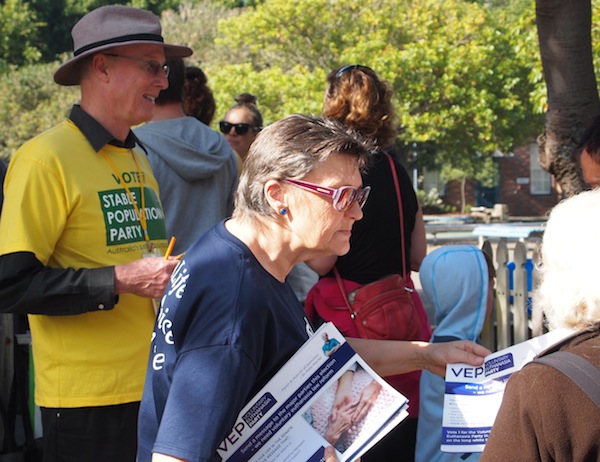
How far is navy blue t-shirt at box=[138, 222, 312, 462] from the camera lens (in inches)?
69.4

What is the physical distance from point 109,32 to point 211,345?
5.12ft

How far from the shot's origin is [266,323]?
1897mm

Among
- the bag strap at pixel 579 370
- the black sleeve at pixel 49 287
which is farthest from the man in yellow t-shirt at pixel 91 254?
the bag strap at pixel 579 370

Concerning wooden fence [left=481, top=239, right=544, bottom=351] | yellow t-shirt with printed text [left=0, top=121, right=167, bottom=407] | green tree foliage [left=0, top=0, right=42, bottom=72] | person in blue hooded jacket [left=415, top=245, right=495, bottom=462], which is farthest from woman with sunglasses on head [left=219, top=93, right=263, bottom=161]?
green tree foliage [left=0, top=0, right=42, bottom=72]

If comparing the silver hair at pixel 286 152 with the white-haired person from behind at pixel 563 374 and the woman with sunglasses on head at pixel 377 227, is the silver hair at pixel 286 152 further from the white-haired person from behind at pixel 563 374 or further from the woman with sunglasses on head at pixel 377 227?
the woman with sunglasses on head at pixel 377 227

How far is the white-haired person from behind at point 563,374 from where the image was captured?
1649 millimetres

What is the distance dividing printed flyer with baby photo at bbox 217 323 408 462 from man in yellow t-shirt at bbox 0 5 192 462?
869mm

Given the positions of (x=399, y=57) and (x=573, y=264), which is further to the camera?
(x=399, y=57)

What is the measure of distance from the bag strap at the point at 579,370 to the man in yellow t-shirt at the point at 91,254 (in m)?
1.33

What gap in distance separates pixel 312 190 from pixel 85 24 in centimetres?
141

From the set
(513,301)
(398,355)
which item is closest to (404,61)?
(513,301)

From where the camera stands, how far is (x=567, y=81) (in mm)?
5871

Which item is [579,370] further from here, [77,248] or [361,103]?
[361,103]

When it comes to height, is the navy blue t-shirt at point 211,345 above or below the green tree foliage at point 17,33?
below
